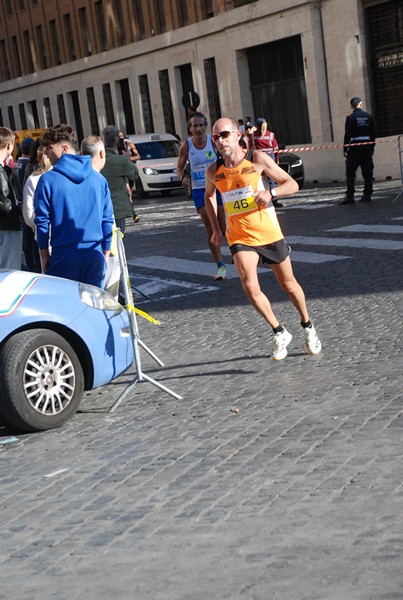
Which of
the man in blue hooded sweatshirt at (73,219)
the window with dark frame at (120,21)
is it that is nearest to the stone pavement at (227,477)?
the man in blue hooded sweatshirt at (73,219)

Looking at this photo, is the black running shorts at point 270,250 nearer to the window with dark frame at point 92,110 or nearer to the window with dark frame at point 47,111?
the window with dark frame at point 92,110

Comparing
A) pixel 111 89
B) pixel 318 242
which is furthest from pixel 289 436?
pixel 111 89

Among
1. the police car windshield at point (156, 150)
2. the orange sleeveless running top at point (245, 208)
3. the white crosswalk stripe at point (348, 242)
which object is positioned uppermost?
the orange sleeveless running top at point (245, 208)

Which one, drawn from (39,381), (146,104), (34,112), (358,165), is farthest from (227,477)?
(34,112)

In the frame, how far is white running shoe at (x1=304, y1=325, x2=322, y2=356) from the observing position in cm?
886

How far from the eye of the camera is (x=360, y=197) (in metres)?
24.5

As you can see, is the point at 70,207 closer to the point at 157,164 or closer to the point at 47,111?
the point at 157,164

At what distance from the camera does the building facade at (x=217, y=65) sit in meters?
33.6

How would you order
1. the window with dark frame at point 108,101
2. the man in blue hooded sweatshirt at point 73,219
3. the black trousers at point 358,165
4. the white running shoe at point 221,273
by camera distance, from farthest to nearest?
the window with dark frame at point 108,101 < the black trousers at point 358,165 < the white running shoe at point 221,273 < the man in blue hooded sweatshirt at point 73,219

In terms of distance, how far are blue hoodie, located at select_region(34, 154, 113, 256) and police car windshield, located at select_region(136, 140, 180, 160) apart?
2701 cm

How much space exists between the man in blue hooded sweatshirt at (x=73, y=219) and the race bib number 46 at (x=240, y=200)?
2.93 feet

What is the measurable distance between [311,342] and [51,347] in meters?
2.34

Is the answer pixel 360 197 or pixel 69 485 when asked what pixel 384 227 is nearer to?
pixel 360 197

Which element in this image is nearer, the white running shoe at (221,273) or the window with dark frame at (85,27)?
the white running shoe at (221,273)
